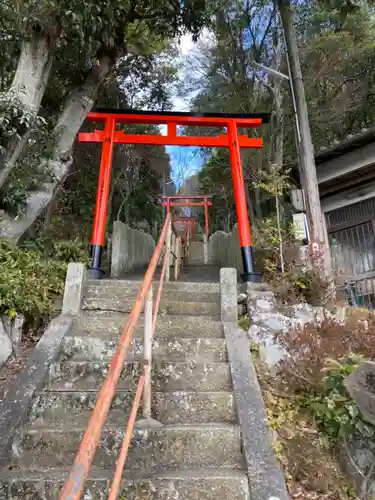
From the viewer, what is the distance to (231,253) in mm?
8531

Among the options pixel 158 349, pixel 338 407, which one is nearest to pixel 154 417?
pixel 158 349

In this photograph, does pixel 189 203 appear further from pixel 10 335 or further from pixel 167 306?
pixel 10 335

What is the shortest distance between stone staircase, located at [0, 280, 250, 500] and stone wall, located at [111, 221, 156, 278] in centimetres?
259

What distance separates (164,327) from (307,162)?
12.6 ft

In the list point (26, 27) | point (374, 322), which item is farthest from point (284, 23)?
point (374, 322)

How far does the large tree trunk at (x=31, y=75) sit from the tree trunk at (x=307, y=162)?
140 inches

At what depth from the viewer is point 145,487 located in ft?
7.04

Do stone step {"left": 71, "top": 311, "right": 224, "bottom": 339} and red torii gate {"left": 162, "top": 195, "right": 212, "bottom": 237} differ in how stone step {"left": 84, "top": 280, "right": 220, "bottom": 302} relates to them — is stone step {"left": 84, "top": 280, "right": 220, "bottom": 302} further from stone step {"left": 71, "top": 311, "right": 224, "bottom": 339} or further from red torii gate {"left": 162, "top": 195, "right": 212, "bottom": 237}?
red torii gate {"left": 162, "top": 195, "right": 212, "bottom": 237}

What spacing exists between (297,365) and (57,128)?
546 cm

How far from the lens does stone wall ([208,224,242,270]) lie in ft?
25.2

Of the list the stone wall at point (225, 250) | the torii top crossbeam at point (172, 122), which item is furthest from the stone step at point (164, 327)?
the torii top crossbeam at point (172, 122)

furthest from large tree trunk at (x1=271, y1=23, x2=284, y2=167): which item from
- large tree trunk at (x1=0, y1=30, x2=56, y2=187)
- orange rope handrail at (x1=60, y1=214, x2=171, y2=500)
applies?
orange rope handrail at (x1=60, y1=214, x2=171, y2=500)

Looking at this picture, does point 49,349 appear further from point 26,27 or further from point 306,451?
point 26,27

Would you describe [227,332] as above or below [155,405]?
above
